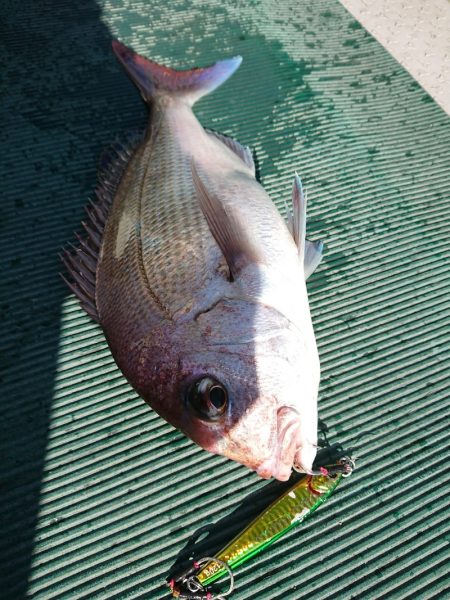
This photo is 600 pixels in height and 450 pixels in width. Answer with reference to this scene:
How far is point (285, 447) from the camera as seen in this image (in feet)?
3.44

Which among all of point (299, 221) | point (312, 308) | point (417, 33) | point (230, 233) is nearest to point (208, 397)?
point (230, 233)

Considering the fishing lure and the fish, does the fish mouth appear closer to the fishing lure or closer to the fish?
the fish

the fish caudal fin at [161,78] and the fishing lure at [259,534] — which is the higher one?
the fish caudal fin at [161,78]

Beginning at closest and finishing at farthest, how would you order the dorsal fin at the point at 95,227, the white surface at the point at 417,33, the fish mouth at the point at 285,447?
the fish mouth at the point at 285,447, the dorsal fin at the point at 95,227, the white surface at the point at 417,33

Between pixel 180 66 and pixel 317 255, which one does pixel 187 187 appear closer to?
pixel 317 255

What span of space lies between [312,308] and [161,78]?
1.15m

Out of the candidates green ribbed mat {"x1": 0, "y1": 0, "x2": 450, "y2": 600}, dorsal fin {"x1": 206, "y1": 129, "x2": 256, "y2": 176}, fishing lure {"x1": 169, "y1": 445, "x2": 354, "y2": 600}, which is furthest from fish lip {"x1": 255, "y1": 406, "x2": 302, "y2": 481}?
dorsal fin {"x1": 206, "y1": 129, "x2": 256, "y2": 176}

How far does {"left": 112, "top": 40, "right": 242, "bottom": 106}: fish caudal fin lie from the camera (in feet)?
6.37

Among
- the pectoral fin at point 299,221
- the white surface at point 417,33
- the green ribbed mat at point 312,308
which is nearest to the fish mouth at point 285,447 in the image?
the green ribbed mat at point 312,308

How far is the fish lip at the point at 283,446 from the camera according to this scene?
3.42 feet

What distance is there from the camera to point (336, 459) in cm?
146

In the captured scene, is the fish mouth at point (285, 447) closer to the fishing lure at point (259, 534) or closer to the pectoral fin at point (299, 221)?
the fishing lure at point (259, 534)

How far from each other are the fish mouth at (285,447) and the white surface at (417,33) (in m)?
2.45

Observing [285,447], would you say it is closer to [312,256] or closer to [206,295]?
[206,295]
